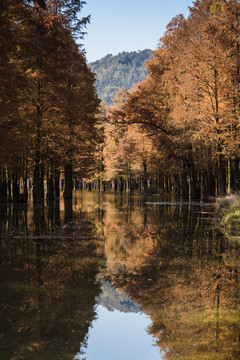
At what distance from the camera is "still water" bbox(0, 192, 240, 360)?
4668 millimetres

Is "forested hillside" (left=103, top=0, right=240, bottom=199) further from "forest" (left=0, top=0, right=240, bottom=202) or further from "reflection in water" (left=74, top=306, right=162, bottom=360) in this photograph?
"reflection in water" (left=74, top=306, right=162, bottom=360)

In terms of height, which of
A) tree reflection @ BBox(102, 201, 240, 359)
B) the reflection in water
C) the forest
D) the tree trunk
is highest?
the forest

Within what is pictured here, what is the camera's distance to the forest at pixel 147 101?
84.5ft

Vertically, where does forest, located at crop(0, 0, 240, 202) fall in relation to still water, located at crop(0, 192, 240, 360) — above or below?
above

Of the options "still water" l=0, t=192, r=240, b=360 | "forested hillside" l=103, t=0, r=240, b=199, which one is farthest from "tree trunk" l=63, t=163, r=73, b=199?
"still water" l=0, t=192, r=240, b=360

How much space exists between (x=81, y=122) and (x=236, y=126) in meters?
14.2

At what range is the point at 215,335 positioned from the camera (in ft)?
16.2

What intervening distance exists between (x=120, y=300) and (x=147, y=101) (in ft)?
106

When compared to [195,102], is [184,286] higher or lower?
lower

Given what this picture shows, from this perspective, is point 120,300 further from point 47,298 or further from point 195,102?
point 195,102

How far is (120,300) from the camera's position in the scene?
6.55m

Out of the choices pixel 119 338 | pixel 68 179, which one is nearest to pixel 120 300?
pixel 119 338

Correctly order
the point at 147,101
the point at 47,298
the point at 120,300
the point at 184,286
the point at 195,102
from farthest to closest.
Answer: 1. the point at 147,101
2. the point at 195,102
3. the point at 184,286
4. the point at 120,300
5. the point at 47,298

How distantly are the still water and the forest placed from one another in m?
9.31
